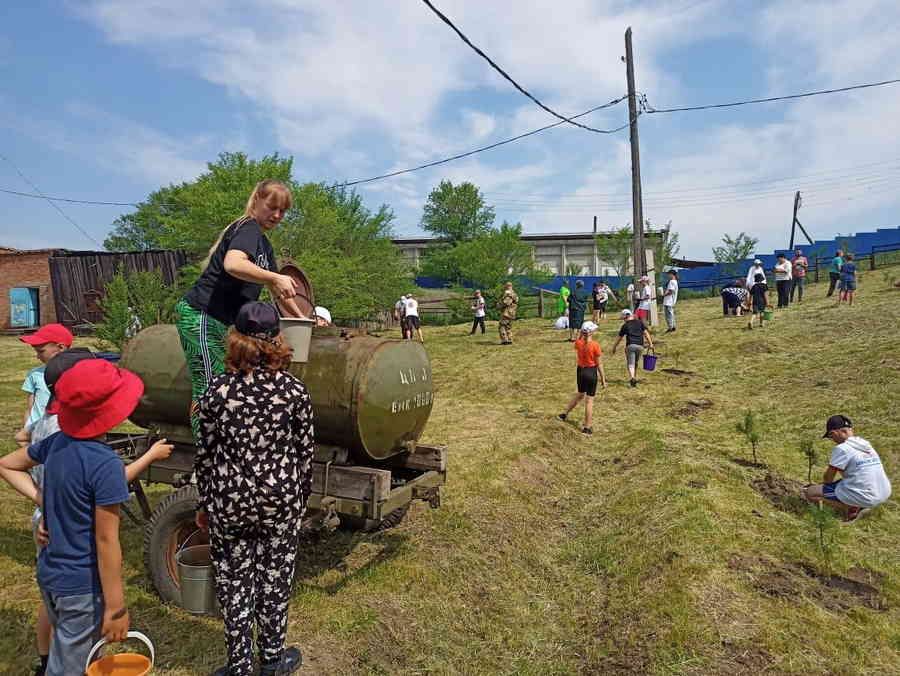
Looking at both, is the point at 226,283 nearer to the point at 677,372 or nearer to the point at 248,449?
the point at 248,449

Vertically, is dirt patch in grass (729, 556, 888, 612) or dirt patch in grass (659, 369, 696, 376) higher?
dirt patch in grass (659, 369, 696, 376)

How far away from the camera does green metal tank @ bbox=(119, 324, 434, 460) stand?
4.51 meters

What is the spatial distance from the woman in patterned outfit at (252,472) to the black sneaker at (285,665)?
15cm

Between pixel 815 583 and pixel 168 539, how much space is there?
5.29 metres

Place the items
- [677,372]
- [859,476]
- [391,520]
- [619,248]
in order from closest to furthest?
[391,520] < [859,476] < [677,372] < [619,248]

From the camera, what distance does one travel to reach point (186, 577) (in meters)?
3.42

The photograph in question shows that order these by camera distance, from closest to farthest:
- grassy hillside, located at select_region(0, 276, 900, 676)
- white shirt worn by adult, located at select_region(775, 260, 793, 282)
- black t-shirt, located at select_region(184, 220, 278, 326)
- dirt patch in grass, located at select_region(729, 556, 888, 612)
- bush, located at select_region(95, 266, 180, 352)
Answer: black t-shirt, located at select_region(184, 220, 278, 326), grassy hillside, located at select_region(0, 276, 900, 676), dirt patch in grass, located at select_region(729, 556, 888, 612), bush, located at select_region(95, 266, 180, 352), white shirt worn by adult, located at select_region(775, 260, 793, 282)

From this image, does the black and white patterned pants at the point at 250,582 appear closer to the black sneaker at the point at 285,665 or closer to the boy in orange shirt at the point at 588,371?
the black sneaker at the point at 285,665

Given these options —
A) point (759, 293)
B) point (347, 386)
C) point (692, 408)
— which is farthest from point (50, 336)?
point (759, 293)

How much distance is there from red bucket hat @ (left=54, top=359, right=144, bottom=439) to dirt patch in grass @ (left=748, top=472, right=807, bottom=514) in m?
6.88

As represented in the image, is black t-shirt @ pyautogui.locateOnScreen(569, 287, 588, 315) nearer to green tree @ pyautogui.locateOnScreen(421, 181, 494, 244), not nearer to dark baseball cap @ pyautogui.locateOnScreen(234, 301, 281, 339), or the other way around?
dark baseball cap @ pyautogui.locateOnScreen(234, 301, 281, 339)

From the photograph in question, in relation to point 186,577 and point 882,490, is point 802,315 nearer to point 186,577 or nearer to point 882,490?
point 882,490

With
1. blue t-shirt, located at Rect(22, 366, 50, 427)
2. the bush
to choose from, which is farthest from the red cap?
the bush

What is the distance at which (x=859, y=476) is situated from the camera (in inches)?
241
